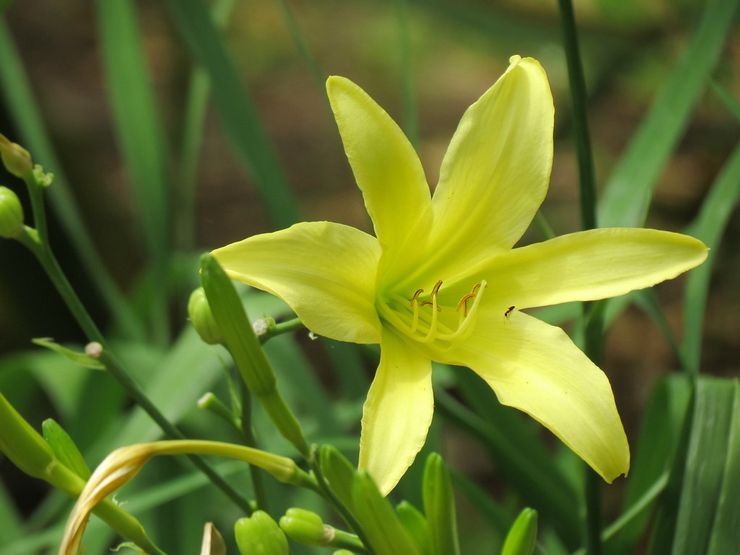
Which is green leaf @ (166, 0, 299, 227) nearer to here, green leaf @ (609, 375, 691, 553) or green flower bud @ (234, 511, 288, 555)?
green leaf @ (609, 375, 691, 553)

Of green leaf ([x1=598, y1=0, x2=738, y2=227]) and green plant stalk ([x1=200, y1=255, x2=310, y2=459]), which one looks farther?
green leaf ([x1=598, y1=0, x2=738, y2=227])

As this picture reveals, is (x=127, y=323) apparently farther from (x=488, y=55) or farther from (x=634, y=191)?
(x=488, y=55)

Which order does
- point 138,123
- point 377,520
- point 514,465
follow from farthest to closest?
point 138,123 < point 514,465 < point 377,520

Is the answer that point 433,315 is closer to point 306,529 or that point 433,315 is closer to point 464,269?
point 464,269

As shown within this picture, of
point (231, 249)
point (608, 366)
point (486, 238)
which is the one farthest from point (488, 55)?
point (231, 249)

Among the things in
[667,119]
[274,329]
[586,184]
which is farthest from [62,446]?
[667,119]

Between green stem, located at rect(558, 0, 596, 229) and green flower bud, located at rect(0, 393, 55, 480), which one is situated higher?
Answer: green stem, located at rect(558, 0, 596, 229)

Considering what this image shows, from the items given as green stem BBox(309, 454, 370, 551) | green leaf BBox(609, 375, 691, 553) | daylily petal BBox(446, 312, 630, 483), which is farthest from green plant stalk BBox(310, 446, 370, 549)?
green leaf BBox(609, 375, 691, 553)
